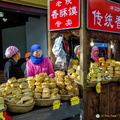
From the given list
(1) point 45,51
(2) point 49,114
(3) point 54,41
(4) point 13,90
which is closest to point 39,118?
(2) point 49,114

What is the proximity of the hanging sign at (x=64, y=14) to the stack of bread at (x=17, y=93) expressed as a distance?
1.40 m

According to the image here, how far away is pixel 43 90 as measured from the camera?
2.47 metres

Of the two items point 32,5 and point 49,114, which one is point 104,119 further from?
point 32,5

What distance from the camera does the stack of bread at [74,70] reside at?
3.47 meters

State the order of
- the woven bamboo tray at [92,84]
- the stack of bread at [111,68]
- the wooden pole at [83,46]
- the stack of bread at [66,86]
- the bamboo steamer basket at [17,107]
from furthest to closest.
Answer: the stack of bread at [111,68] < the woven bamboo tray at [92,84] < the wooden pole at [83,46] < the stack of bread at [66,86] < the bamboo steamer basket at [17,107]

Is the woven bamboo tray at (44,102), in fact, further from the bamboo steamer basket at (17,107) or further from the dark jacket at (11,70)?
the dark jacket at (11,70)

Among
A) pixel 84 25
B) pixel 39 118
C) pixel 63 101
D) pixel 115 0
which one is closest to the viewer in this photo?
pixel 39 118

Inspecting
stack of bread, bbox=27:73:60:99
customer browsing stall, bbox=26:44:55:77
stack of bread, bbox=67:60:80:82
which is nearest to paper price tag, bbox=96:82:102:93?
stack of bread, bbox=67:60:80:82

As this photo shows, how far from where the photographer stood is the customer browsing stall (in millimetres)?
3150

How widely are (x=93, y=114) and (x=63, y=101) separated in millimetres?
1010

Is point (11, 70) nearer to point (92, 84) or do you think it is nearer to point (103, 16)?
point (92, 84)

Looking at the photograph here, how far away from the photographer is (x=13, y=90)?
2285 millimetres

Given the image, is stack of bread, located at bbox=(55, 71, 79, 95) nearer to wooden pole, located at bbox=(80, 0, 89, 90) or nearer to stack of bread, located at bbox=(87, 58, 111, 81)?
wooden pole, located at bbox=(80, 0, 89, 90)

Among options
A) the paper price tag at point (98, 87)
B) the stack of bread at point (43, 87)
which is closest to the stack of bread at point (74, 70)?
the paper price tag at point (98, 87)
